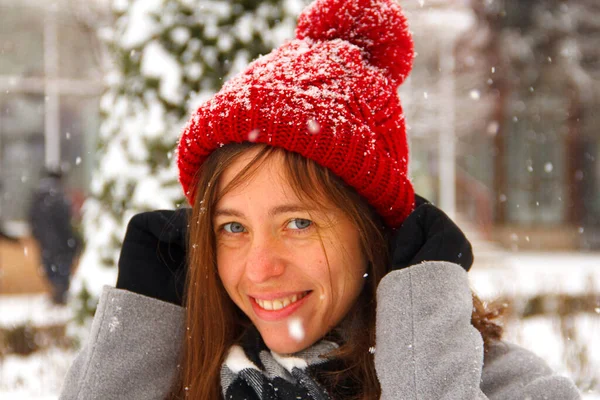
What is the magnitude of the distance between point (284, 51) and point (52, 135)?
35.8 feet

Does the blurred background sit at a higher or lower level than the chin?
lower

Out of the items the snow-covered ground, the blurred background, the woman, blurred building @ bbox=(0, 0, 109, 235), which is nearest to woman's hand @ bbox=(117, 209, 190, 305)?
the woman

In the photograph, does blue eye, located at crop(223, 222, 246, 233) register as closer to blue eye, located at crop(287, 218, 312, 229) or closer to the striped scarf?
blue eye, located at crop(287, 218, 312, 229)

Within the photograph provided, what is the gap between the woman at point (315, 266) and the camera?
161 cm

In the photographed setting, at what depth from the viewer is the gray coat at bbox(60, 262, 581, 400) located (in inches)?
59.8

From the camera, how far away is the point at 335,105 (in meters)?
1.66

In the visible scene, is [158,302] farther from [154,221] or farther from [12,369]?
[12,369]

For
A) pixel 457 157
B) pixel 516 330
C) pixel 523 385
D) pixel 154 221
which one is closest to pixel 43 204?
pixel 516 330

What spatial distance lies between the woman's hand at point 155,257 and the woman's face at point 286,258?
0.33 meters

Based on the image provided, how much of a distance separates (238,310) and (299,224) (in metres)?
0.45

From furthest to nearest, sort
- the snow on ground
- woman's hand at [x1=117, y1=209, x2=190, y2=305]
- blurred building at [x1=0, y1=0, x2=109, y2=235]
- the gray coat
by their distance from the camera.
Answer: blurred building at [x1=0, y1=0, x2=109, y2=235], the snow on ground, woman's hand at [x1=117, y1=209, x2=190, y2=305], the gray coat

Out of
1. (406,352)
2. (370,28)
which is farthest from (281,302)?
(370,28)

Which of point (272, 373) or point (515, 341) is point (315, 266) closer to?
point (272, 373)

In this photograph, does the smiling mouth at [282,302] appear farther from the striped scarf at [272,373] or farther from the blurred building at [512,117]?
the blurred building at [512,117]
